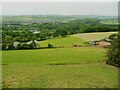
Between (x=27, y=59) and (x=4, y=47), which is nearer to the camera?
(x=27, y=59)

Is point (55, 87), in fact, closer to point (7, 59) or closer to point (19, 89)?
point (19, 89)

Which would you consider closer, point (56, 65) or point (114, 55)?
point (56, 65)

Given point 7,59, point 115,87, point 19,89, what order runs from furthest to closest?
1. point 7,59
2. point 115,87
3. point 19,89

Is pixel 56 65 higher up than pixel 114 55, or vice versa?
pixel 114 55

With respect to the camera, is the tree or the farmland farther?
the tree

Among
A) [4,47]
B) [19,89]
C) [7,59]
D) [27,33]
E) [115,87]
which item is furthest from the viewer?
[27,33]

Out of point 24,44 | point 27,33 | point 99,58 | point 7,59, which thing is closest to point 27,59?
point 7,59

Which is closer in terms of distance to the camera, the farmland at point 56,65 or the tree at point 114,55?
the farmland at point 56,65

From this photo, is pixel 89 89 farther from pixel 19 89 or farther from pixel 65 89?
pixel 19 89

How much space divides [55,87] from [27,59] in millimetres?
16069

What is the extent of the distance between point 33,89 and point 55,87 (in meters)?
1.07

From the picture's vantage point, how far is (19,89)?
1074 centimetres

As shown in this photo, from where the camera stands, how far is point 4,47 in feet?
114

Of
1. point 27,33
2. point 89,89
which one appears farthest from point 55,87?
point 27,33
